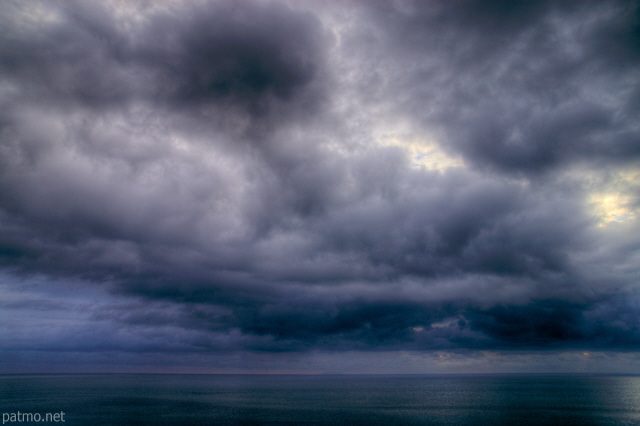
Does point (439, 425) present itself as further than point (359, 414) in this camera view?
No

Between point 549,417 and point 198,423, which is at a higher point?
point 198,423

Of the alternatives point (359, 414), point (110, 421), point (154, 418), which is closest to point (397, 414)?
point (359, 414)

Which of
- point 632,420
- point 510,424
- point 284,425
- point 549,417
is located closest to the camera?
point 284,425

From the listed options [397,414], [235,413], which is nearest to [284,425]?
[235,413]

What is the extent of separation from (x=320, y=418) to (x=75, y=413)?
2904 inches

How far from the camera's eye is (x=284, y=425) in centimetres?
8644

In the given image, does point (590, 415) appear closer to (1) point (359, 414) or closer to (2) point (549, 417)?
(2) point (549, 417)

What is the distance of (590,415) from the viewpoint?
11256cm

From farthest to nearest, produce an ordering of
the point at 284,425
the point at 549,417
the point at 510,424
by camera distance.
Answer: the point at 549,417, the point at 510,424, the point at 284,425

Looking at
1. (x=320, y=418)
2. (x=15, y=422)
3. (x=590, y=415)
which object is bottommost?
(x=590, y=415)

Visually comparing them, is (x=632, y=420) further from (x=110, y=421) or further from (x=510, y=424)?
(x=110, y=421)

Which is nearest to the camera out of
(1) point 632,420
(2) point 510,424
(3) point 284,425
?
(3) point 284,425

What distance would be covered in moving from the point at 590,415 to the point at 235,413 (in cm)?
10750

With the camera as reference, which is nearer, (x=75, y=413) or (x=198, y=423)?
(x=198, y=423)
